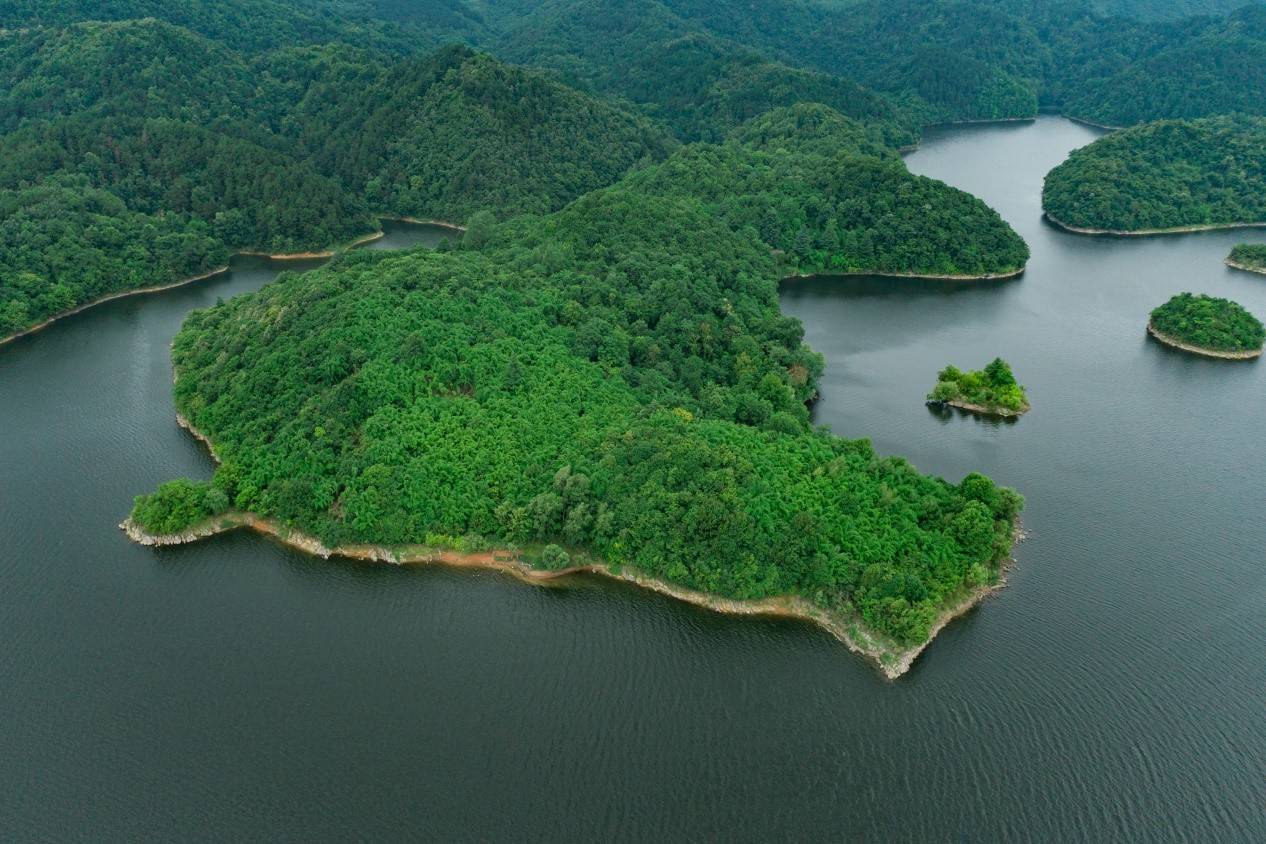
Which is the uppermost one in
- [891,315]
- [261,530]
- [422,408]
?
[422,408]

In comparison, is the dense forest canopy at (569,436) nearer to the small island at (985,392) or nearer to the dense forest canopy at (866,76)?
the small island at (985,392)

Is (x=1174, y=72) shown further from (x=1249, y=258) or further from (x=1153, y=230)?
(x=1249, y=258)

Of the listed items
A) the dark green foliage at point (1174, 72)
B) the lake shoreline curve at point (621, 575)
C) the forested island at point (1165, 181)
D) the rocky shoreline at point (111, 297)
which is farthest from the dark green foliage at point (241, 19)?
the dark green foliage at point (1174, 72)

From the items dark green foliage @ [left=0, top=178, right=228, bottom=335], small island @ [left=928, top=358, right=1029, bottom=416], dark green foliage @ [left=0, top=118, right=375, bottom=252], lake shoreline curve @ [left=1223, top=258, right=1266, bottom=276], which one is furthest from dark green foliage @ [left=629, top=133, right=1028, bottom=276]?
dark green foliage @ [left=0, top=178, right=228, bottom=335]

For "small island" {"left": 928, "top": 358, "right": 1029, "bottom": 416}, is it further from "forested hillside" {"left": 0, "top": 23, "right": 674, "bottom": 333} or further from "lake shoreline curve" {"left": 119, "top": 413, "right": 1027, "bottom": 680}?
"forested hillside" {"left": 0, "top": 23, "right": 674, "bottom": 333}

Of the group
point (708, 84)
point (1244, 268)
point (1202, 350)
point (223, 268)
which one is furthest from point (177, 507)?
point (708, 84)

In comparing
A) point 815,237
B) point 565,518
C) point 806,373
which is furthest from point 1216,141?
point 565,518

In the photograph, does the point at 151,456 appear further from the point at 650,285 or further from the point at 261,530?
the point at 650,285
